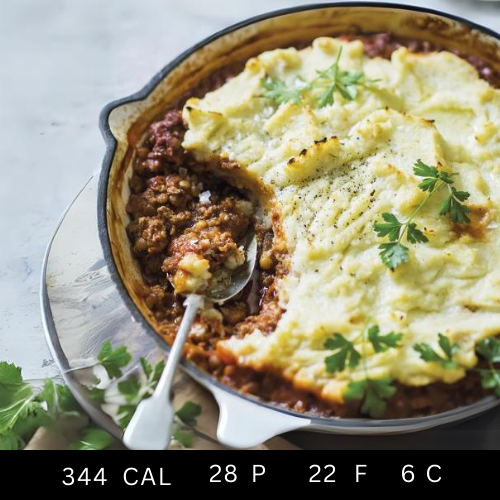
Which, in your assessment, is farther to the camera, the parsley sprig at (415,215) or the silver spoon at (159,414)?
the parsley sprig at (415,215)

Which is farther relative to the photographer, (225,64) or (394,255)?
(225,64)

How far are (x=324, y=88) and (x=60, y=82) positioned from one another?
2023mm

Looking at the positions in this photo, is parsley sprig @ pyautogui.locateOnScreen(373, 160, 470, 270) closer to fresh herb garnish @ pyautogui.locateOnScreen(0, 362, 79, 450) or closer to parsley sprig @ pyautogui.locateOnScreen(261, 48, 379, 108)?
parsley sprig @ pyautogui.locateOnScreen(261, 48, 379, 108)

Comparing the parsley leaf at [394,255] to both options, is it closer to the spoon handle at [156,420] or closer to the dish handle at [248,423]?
the dish handle at [248,423]

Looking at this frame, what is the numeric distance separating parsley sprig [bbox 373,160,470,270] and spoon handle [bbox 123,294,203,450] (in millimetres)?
978

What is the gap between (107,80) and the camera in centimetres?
505

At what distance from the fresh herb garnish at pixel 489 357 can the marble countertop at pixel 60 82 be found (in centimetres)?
229

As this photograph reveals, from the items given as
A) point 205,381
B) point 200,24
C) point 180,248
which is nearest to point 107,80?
point 200,24

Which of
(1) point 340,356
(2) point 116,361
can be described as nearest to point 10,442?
(2) point 116,361

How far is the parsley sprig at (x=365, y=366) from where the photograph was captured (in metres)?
2.86

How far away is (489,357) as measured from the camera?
2.96 metres

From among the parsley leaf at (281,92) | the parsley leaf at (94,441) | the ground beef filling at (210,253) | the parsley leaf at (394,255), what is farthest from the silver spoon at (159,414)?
the parsley leaf at (281,92)

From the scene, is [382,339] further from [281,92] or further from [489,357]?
[281,92]
